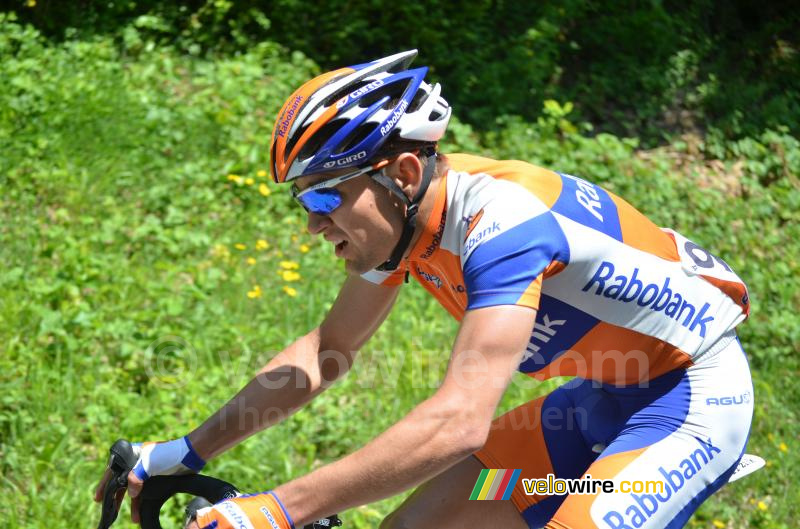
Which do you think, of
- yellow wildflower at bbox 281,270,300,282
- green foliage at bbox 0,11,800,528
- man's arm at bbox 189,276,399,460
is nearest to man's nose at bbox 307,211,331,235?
man's arm at bbox 189,276,399,460

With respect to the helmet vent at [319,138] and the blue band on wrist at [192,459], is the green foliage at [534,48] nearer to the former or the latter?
the helmet vent at [319,138]

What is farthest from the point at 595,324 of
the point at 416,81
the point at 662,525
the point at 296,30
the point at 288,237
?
the point at 296,30

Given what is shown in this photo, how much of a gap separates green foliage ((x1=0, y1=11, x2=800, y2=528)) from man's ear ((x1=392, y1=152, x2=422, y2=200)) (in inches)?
92.0

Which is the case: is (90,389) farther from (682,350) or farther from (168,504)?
(682,350)

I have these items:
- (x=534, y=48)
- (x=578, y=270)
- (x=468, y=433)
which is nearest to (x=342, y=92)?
(x=578, y=270)

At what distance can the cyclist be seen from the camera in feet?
7.57

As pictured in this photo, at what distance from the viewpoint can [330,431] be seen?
4.98 metres

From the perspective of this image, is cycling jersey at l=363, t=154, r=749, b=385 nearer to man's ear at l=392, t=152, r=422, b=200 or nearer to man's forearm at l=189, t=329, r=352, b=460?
man's ear at l=392, t=152, r=422, b=200

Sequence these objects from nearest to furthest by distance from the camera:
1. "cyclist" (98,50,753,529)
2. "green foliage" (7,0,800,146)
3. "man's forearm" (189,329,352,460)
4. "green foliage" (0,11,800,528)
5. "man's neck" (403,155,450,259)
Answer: "cyclist" (98,50,753,529) → "man's neck" (403,155,450,259) → "man's forearm" (189,329,352,460) → "green foliage" (0,11,800,528) → "green foliage" (7,0,800,146)

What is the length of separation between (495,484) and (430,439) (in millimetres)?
908

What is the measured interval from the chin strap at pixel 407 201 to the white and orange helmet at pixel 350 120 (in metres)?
0.06

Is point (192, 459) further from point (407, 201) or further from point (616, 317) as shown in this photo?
point (616, 317)

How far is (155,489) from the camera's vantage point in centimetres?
259

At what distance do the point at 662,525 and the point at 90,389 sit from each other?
3.25m
